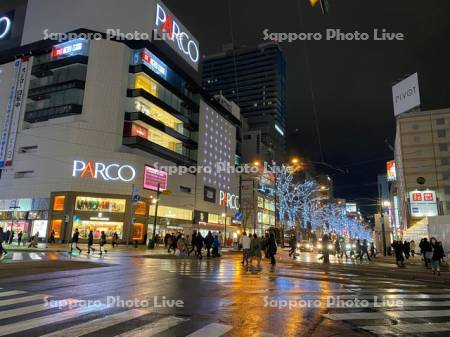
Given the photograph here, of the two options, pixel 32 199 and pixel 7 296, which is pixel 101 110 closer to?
pixel 32 199

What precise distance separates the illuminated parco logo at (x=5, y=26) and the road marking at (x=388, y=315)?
78.0 m

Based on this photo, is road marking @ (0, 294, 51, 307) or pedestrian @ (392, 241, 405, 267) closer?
road marking @ (0, 294, 51, 307)

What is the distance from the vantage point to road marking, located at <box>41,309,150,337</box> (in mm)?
6035

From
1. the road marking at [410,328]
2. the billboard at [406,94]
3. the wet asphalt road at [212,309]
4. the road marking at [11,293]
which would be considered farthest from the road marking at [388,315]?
the billboard at [406,94]

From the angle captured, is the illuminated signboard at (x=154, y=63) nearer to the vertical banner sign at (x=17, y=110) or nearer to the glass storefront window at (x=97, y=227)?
the vertical banner sign at (x=17, y=110)

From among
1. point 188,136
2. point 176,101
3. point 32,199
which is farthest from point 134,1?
point 32,199

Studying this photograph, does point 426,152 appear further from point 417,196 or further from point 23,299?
point 23,299

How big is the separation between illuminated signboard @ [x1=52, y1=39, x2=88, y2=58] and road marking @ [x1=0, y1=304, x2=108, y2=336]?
182ft

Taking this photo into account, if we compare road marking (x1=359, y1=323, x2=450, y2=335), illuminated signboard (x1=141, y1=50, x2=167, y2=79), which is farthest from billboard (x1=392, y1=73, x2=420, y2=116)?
road marking (x1=359, y1=323, x2=450, y2=335)

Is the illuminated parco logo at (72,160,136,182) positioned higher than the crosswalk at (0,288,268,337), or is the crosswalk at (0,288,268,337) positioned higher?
the illuminated parco logo at (72,160,136,182)

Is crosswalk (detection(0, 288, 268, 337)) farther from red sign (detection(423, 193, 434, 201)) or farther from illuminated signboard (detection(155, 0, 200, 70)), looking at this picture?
illuminated signboard (detection(155, 0, 200, 70))

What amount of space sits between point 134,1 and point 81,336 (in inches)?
2533

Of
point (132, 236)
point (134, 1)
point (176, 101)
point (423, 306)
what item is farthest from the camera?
point (176, 101)

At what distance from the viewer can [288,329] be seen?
668 centimetres
